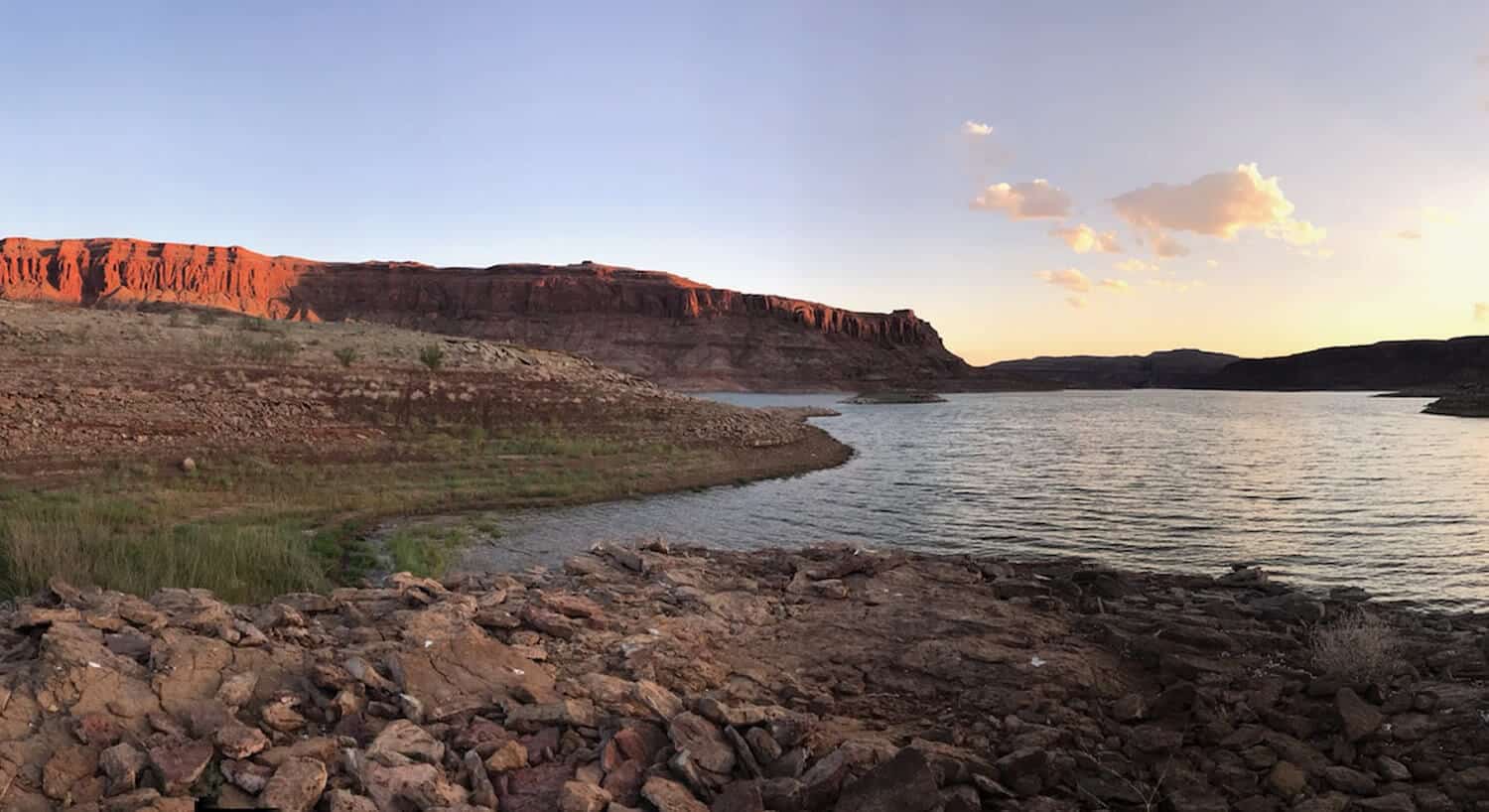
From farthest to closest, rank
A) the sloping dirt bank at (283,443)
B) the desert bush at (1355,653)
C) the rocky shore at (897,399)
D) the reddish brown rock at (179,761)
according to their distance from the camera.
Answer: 1. the rocky shore at (897,399)
2. the sloping dirt bank at (283,443)
3. the desert bush at (1355,653)
4. the reddish brown rock at (179,761)

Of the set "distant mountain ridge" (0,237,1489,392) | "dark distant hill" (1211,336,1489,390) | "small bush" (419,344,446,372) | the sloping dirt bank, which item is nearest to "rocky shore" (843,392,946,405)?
"distant mountain ridge" (0,237,1489,392)

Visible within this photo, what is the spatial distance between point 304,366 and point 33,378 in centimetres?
738

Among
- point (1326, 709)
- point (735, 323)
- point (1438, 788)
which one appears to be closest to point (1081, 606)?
point (1326, 709)

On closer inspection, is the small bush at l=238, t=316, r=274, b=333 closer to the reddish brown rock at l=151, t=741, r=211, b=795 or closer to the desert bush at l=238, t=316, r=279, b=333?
the desert bush at l=238, t=316, r=279, b=333

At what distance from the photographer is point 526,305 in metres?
178

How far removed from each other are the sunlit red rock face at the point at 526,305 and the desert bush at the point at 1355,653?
14202 cm

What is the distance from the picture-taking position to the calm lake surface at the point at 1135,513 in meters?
15.4

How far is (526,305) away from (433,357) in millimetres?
151685

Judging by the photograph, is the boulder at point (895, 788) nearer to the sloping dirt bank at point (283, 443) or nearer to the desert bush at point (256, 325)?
the sloping dirt bank at point (283, 443)

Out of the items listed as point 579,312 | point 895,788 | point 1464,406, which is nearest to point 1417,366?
point 1464,406

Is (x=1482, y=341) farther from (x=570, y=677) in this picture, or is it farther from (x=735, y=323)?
(x=570, y=677)

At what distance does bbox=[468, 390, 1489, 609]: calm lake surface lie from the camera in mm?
15352

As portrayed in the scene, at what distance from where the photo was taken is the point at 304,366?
28.5 m

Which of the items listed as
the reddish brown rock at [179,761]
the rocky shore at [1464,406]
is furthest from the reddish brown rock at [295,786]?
the rocky shore at [1464,406]
